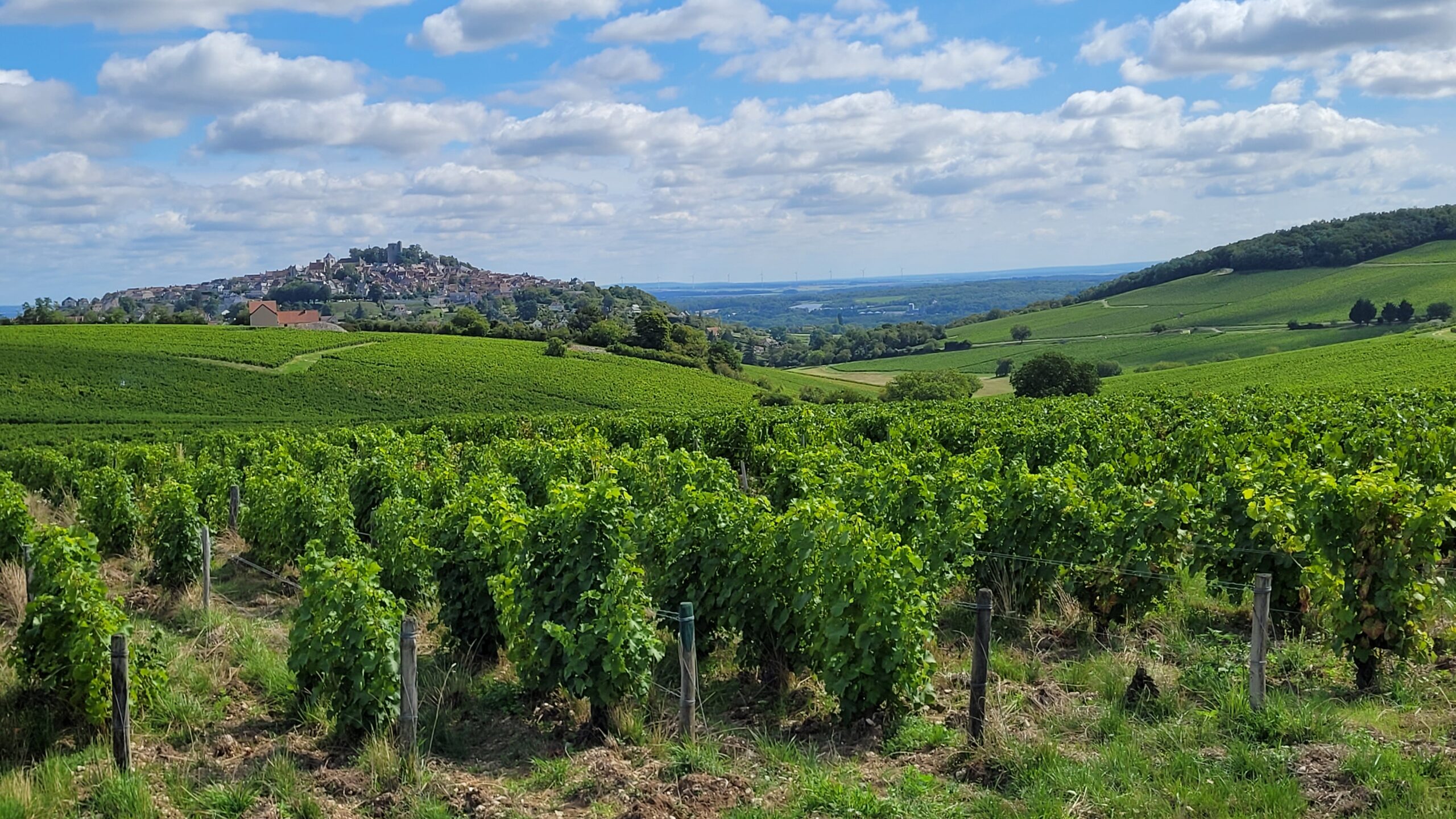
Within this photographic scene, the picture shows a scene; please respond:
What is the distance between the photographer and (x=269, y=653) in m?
9.55

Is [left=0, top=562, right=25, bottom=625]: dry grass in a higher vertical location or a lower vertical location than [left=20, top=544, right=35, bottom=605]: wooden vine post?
lower

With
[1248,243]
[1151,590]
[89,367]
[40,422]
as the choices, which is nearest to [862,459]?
[1151,590]

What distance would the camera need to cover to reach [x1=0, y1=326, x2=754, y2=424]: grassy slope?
5988 centimetres

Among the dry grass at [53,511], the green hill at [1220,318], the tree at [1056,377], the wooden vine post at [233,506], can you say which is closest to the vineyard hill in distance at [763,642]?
the wooden vine post at [233,506]

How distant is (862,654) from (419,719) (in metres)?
3.66

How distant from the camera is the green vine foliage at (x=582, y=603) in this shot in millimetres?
7520

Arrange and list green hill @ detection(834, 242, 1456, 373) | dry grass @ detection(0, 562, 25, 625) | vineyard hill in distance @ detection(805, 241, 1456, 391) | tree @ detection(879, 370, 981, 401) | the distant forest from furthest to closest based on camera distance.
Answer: the distant forest < green hill @ detection(834, 242, 1456, 373) < tree @ detection(879, 370, 981, 401) < vineyard hill in distance @ detection(805, 241, 1456, 391) < dry grass @ detection(0, 562, 25, 625)

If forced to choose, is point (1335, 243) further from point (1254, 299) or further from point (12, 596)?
point (12, 596)

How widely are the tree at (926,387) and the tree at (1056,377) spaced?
15.1 feet

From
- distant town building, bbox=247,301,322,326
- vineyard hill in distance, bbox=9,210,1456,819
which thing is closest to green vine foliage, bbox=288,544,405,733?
vineyard hill in distance, bbox=9,210,1456,819

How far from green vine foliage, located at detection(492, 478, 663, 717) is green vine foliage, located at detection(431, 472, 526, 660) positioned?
1.66ft

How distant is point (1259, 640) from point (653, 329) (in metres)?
91.1

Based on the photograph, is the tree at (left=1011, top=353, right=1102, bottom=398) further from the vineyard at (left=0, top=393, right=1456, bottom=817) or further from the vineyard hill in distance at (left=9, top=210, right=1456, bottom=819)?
the vineyard at (left=0, top=393, right=1456, bottom=817)

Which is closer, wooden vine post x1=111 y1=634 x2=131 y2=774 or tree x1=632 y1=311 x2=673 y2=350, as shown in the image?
wooden vine post x1=111 y1=634 x2=131 y2=774
